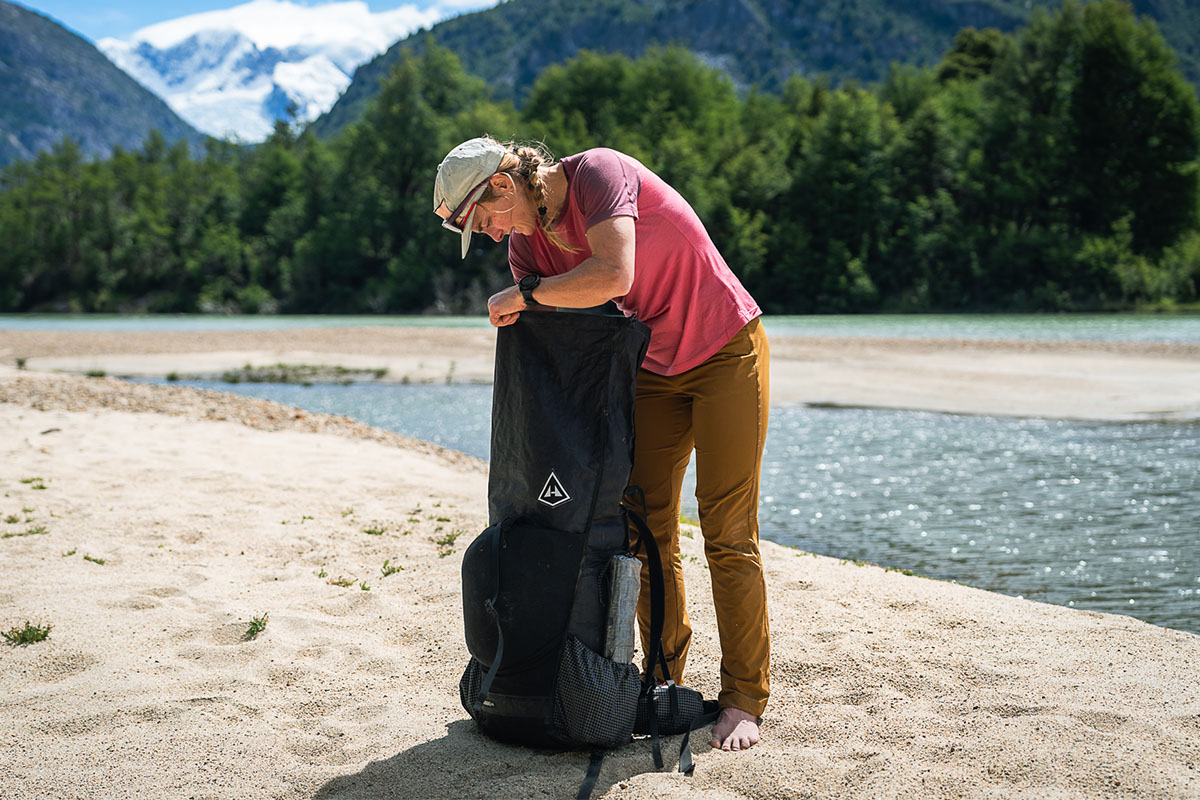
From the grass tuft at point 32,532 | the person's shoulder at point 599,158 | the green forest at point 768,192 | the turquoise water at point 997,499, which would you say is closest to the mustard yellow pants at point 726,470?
the person's shoulder at point 599,158

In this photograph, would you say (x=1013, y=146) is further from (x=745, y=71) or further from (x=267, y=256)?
(x=745, y=71)

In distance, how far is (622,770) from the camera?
9.42 feet

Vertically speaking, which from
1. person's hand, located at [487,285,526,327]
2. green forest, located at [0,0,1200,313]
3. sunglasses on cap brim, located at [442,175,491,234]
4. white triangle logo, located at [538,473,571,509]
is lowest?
white triangle logo, located at [538,473,571,509]

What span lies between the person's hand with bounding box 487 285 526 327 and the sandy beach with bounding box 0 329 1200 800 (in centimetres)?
131

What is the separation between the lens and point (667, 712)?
312cm

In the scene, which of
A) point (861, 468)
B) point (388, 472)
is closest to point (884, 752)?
point (388, 472)

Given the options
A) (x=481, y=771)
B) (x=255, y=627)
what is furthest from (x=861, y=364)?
(x=481, y=771)

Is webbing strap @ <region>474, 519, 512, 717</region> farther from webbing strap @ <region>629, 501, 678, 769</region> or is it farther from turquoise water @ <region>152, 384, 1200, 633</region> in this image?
turquoise water @ <region>152, 384, 1200, 633</region>

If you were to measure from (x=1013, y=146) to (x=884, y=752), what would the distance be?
54983 millimetres

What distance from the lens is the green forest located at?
49.7 m

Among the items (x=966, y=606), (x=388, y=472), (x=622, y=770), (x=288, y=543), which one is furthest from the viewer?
(x=388, y=472)

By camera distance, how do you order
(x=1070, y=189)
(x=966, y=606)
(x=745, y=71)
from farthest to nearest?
(x=745, y=71) → (x=1070, y=189) → (x=966, y=606)

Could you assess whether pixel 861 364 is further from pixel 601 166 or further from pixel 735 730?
pixel 601 166

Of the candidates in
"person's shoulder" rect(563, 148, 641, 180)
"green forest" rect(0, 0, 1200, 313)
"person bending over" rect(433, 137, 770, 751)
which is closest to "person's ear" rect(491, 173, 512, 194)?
"person bending over" rect(433, 137, 770, 751)
